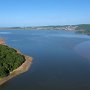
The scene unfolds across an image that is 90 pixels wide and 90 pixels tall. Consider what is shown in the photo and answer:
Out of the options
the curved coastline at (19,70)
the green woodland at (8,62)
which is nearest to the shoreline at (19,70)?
the curved coastline at (19,70)

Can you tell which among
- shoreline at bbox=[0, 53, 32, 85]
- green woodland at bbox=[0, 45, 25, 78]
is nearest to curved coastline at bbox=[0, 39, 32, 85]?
shoreline at bbox=[0, 53, 32, 85]

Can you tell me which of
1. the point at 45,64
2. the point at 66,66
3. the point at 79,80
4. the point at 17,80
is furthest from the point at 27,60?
the point at 79,80

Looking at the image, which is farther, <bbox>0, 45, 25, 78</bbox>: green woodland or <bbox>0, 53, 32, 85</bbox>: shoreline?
<bbox>0, 45, 25, 78</bbox>: green woodland

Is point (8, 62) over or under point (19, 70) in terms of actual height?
over

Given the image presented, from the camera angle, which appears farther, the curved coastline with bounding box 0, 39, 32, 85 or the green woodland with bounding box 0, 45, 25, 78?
the green woodland with bounding box 0, 45, 25, 78

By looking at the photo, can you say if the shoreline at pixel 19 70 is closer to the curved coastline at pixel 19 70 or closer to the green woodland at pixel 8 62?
the curved coastline at pixel 19 70

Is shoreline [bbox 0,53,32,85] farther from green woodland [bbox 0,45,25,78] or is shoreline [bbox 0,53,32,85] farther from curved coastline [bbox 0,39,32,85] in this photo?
green woodland [bbox 0,45,25,78]

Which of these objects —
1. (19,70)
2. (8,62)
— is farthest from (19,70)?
(8,62)

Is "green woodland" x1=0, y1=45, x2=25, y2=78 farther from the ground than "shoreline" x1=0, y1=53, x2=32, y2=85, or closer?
farther from the ground

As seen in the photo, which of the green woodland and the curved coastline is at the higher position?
the green woodland

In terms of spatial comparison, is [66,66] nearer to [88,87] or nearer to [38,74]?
[38,74]

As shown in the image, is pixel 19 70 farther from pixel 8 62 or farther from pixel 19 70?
pixel 8 62
